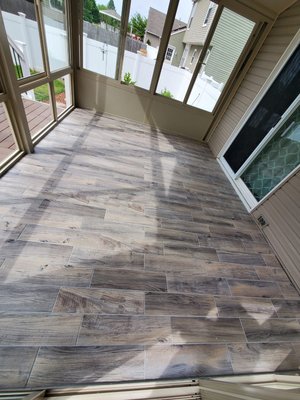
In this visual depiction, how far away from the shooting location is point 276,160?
2.41 meters

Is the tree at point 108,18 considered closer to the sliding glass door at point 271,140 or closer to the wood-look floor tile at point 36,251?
the sliding glass door at point 271,140

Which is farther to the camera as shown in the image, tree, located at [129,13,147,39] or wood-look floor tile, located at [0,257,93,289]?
tree, located at [129,13,147,39]

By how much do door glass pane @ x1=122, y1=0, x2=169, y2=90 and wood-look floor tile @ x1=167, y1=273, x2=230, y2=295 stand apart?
3.25 meters

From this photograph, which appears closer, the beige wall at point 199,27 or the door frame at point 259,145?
the door frame at point 259,145

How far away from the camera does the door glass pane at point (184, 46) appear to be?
2.79 meters

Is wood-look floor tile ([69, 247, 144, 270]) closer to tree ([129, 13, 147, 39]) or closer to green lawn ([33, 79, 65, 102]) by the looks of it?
green lawn ([33, 79, 65, 102])

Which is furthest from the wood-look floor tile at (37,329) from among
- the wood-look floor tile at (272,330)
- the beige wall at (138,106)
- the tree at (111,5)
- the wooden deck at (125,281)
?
the tree at (111,5)

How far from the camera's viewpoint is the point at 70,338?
3.49 ft

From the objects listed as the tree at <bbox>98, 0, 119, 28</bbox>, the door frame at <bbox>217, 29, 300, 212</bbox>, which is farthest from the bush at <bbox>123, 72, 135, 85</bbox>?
the door frame at <bbox>217, 29, 300, 212</bbox>

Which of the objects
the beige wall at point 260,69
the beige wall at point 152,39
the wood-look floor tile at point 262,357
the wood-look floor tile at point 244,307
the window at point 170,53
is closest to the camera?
the wood-look floor tile at point 262,357

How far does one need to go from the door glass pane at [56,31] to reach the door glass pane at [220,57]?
2193 millimetres

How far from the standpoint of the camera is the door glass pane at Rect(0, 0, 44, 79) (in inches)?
66.1

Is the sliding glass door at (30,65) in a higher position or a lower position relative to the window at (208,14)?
lower

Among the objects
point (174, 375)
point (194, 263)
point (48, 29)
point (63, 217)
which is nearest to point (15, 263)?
point (63, 217)
